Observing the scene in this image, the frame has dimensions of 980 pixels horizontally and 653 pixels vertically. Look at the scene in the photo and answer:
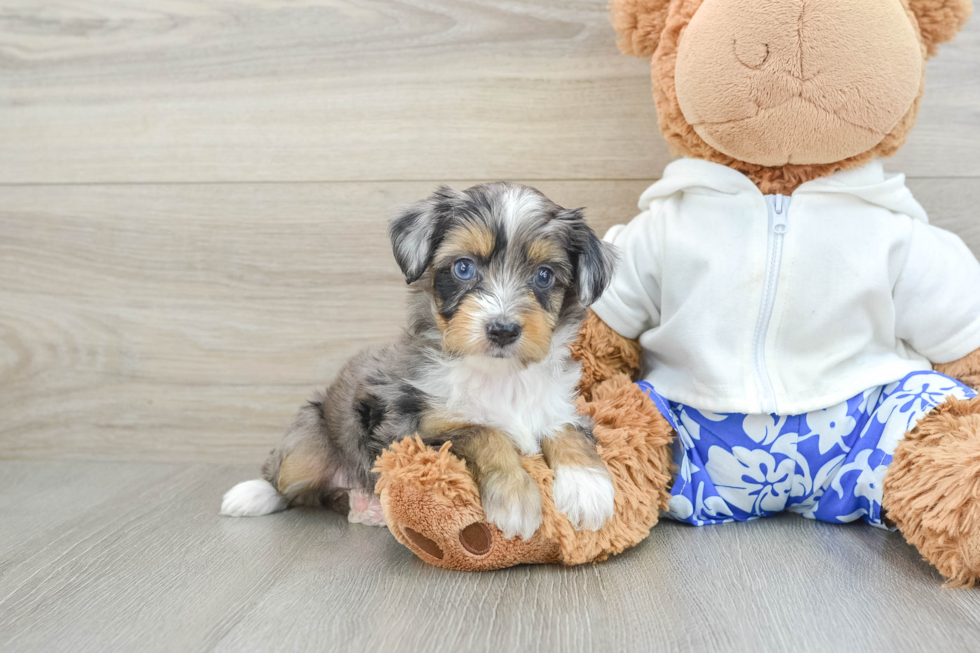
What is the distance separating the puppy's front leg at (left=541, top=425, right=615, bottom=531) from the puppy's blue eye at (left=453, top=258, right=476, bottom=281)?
17.7 inches

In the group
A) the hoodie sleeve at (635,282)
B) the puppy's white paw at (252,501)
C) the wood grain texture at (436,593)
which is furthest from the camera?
the puppy's white paw at (252,501)

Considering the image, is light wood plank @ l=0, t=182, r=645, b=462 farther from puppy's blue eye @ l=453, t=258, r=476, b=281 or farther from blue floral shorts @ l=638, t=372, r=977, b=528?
blue floral shorts @ l=638, t=372, r=977, b=528

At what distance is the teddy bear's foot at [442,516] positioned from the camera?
5.75 ft

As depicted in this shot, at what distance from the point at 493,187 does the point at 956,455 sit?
1.21 m

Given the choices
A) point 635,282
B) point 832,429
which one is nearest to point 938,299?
point 832,429

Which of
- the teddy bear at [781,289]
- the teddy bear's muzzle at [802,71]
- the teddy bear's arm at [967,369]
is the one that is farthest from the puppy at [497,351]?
the teddy bear's arm at [967,369]

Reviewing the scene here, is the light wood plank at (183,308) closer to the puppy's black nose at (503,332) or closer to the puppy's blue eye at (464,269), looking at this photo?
the puppy's blue eye at (464,269)

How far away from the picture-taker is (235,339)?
2.87 metres

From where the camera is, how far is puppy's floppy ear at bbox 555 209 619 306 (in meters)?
1.93

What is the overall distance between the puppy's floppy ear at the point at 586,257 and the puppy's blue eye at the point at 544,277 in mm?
77

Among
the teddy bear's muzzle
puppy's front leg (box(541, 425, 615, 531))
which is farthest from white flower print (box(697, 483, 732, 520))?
the teddy bear's muzzle

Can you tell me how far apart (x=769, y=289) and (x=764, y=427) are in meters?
0.37

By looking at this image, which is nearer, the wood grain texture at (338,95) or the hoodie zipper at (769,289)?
the hoodie zipper at (769,289)

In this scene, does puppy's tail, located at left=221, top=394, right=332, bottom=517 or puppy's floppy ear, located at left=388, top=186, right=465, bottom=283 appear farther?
puppy's tail, located at left=221, top=394, right=332, bottom=517
